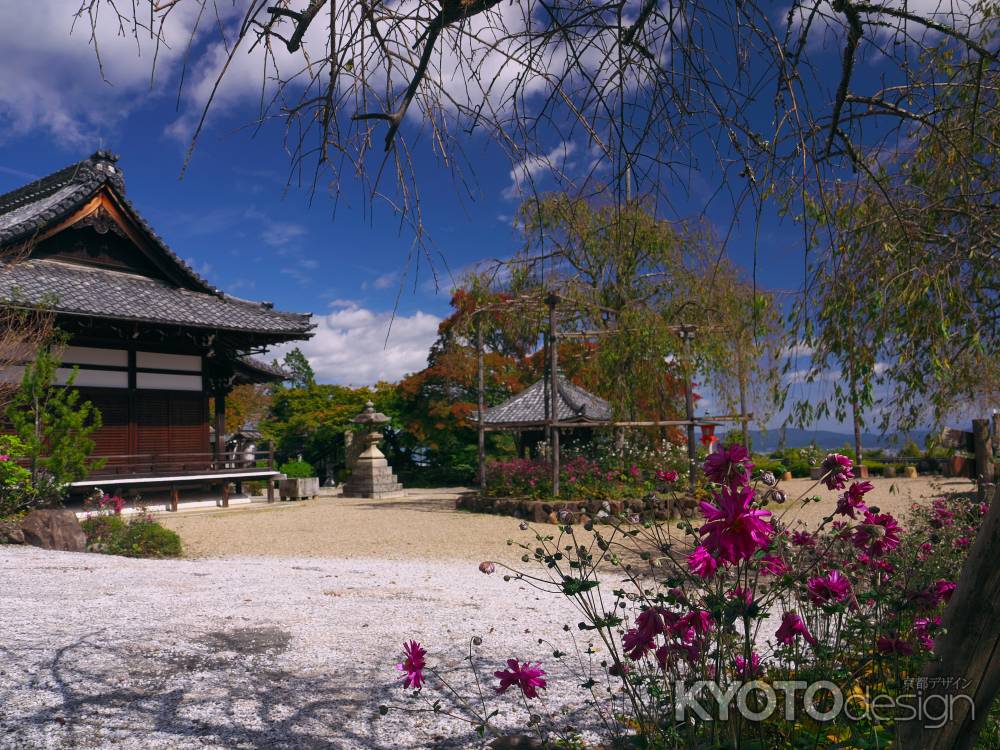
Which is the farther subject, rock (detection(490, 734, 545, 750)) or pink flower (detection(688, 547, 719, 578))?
rock (detection(490, 734, 545, 750))

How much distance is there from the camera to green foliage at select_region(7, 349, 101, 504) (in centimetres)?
938

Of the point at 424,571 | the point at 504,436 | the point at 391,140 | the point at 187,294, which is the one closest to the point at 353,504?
the point at 187,294

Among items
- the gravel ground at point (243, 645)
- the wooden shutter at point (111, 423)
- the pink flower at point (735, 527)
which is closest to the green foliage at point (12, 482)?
the gravel ground at point (243, 645)

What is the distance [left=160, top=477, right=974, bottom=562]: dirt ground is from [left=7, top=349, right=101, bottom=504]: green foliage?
5.95 ft

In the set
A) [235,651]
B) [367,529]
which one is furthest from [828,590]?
[367,529]

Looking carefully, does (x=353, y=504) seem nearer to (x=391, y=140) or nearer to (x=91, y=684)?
(x=91, y=684)

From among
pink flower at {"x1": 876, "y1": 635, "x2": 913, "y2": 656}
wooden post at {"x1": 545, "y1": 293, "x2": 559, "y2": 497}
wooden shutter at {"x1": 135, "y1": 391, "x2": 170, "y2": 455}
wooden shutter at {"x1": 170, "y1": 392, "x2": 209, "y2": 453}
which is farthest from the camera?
wooden shutter at {"x1": 170, "y1": 392, "x2": 209, "y2": 453}

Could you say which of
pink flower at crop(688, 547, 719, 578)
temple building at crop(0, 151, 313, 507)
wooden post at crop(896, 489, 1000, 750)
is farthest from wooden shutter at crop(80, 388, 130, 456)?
wooden post at crop(896, 489, 1000, 750)

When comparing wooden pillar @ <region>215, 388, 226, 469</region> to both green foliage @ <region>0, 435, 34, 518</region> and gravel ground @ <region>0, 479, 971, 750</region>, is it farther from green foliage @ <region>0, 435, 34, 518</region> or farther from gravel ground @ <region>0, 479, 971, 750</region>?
gravel ground @ <region>0, 479, 971, 750</region>

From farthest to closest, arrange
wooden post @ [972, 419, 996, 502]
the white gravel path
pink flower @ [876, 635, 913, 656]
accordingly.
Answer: wooden post @ [972, 419, 996, 502] < the white gravel path < pink flower @ [876, 635, 913, 656]

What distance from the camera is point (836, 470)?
2.00 metres

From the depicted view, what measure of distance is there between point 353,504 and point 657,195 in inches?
569

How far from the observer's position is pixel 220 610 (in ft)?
15.0

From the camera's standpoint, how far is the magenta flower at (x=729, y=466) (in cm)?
146
